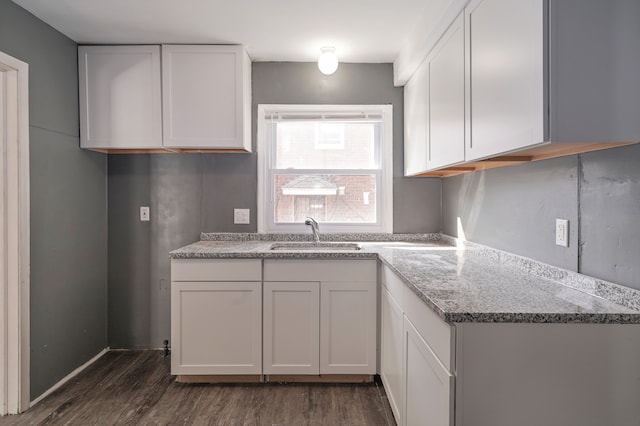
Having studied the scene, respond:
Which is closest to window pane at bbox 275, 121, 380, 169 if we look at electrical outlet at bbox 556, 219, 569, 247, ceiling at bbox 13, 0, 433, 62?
ceiling at bbox 13, 0, 433, 62

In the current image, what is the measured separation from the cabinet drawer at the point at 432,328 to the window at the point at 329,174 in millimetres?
1409

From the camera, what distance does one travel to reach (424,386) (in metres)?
1.43

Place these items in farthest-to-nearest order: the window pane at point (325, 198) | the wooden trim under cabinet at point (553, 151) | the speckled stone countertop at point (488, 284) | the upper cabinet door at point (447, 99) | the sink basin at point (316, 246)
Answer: the window pane at point (325, 198) < the sink basin at point (316, 246) < the upper cabinet door at point (447, 99) < the wooden trim under cabinet at point (553, 151) < the speckled stone countertop at point (488, 284)

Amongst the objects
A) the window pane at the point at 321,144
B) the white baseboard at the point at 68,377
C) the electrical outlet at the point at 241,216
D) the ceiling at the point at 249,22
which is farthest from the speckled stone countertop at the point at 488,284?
Result: the ceiling at the point at 249,22

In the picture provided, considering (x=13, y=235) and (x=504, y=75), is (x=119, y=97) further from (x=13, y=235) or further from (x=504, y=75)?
(x=504, y=75)

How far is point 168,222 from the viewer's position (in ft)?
9.76

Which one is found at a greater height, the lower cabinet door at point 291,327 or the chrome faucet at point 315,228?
the chrome faucet at point 315,228

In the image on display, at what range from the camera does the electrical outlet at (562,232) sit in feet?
5.02

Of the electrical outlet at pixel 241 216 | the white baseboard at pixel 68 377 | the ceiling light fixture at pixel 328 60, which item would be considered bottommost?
the white baseboard at pixel 68 377

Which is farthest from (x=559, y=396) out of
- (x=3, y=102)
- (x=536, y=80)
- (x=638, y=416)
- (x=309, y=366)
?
(x=3, y=102)

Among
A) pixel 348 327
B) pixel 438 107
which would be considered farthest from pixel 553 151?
pixel 348 327

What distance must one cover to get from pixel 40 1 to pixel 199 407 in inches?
94.4

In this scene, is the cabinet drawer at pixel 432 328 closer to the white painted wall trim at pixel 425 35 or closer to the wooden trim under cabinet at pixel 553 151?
the wooden trim under cabinet at pixel 553 151

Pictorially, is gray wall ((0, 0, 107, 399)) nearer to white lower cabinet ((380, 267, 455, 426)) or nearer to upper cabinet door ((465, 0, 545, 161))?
white lower cabinet ((380, 267, 455, 426))
